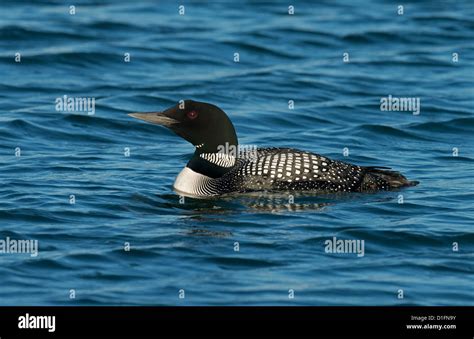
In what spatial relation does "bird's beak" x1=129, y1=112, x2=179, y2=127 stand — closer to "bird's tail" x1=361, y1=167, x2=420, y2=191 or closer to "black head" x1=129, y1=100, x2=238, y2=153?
"black head" x1=129, y1=100, x2=238, y2=153

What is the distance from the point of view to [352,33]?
1947 centimetres

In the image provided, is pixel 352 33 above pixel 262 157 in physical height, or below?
above

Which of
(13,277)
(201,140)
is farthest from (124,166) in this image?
(13,277)

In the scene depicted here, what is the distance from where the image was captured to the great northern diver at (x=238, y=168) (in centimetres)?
1061

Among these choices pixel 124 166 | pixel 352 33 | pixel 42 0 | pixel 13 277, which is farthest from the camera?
pixel 42 0

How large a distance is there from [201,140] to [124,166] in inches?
59.1

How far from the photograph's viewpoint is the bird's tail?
10.9 meters

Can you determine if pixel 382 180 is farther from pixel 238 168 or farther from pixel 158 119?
pixel 158 119

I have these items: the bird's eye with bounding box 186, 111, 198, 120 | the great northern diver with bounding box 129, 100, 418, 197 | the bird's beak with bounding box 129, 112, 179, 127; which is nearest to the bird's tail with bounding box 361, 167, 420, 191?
the great northern diver with bounding box 129, 100, 418, 197

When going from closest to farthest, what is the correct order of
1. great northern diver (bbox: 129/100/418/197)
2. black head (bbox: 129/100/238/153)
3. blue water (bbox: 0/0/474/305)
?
blue water (bbox: 0/0/474/305) < great northern diver (bbox: 129/100/418/197) < black head (bbox: 129/100/238/153)

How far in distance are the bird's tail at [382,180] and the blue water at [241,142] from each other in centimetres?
10

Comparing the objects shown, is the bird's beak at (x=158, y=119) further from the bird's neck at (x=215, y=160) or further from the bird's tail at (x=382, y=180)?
the bird's tail at (x=382, y=180)
